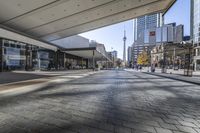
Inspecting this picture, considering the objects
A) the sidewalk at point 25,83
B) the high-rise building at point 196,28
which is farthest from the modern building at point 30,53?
the high-rise building at point 196,28

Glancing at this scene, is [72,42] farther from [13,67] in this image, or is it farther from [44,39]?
[13,67]

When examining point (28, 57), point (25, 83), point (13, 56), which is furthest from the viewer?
point (28, 57)

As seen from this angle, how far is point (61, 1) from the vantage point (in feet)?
59.4

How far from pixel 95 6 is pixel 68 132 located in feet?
62.8

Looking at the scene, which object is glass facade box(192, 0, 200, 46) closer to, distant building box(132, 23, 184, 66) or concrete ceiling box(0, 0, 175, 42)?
distant building box(132, 23, 184, 66)

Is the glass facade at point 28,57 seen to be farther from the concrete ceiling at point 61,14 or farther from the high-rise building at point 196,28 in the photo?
the high-rise building at point 196,28

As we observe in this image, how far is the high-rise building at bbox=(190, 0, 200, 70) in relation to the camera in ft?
197

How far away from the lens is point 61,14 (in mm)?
21875

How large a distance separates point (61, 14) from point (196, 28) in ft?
184

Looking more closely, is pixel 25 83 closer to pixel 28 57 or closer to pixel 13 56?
pixel 13 56

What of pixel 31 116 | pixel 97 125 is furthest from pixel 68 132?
pixel 31 116

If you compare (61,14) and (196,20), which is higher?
(196,20)

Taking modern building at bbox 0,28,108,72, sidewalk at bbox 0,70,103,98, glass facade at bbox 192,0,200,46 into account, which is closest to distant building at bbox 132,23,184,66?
glass facade at bbox 192,0,200,46

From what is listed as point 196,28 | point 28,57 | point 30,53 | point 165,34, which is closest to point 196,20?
point 196,28
